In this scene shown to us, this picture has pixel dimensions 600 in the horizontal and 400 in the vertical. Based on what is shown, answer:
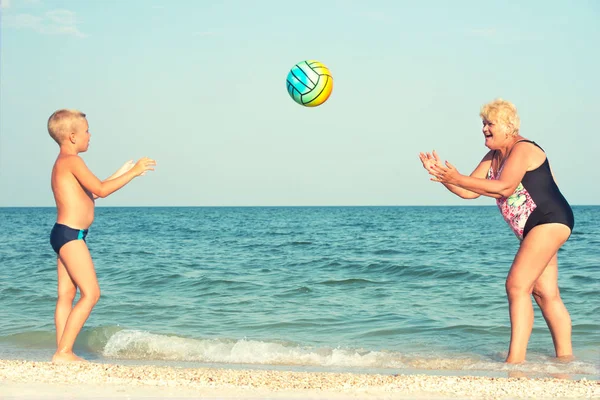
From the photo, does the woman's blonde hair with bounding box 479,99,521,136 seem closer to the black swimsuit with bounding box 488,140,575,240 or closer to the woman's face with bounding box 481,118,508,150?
the woman's face with bounding box 481,118,508,150

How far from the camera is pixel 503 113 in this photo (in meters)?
5.40

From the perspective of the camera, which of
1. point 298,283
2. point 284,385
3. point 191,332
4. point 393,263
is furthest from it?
point 393,263

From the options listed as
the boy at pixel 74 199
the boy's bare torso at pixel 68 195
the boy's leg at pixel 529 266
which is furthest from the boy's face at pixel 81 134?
the boy's leg at pixel 529 266

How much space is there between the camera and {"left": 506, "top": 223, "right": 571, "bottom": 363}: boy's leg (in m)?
5.33

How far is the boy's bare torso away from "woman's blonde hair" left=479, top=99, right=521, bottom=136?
3.27m

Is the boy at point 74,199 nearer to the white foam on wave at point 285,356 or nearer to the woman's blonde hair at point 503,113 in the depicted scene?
the white foam on wave at point 285,356

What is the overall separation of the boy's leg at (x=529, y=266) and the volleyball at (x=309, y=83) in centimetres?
288

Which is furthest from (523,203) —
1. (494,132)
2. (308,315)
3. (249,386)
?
(308,315)

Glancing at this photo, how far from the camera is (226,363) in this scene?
6641 millimetres

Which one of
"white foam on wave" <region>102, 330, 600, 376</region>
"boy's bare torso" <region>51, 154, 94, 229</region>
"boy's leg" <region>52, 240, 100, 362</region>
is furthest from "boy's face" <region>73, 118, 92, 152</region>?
"white foam on wave" <region>102, 330, 600, 376</region>

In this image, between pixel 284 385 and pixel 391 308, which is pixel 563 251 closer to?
pixel 391 308

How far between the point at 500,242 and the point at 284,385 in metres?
19.1

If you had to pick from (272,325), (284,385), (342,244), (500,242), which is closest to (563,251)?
(500,242)

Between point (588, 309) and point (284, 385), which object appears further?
point (588, 309)
